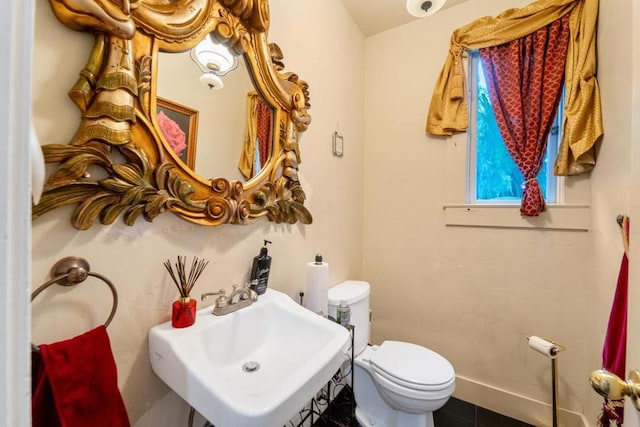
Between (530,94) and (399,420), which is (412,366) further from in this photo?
(530,94)

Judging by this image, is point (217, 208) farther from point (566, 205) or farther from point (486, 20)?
point (486, 20)

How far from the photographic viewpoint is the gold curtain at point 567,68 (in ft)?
4.43

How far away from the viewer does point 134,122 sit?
75 cm

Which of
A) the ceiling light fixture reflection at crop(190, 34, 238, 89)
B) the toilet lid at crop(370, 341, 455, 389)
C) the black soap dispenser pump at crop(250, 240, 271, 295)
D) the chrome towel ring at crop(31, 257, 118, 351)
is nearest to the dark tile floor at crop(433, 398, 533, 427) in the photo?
the toilet lid at crop(370, 341, 455, 389)

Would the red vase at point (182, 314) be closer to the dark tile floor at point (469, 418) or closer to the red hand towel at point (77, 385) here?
the red hand towel at point (77, 385)

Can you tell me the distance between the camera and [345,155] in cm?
183

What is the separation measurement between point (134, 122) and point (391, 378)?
145 centimetres

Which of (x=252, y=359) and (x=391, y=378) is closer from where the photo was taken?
(x=252, y=359)

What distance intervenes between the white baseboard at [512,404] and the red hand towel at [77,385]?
1.88 m

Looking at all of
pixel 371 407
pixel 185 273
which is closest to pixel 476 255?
pixel 371 407

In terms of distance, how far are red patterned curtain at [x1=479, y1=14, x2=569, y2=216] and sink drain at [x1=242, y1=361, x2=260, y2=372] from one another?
1.60 m

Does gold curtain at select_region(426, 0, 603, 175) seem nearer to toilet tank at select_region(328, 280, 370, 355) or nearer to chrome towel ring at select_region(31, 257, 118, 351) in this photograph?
toilet tank at select_region(328, 280, 370, 355)

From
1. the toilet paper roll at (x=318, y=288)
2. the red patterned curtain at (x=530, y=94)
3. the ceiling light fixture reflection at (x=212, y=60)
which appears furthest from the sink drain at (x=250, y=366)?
the red patterned curtain at (x=530, y=94)

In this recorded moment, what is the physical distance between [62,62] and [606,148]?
2.04m
